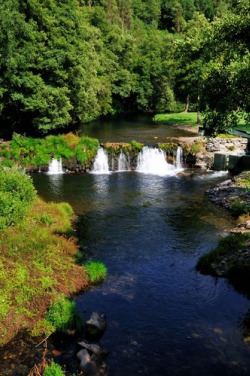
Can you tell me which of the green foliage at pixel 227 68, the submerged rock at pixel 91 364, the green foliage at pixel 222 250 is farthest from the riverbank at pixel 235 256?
the submerged rock at pixel 91 364

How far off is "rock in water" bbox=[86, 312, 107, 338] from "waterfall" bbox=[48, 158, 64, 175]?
77.7ft

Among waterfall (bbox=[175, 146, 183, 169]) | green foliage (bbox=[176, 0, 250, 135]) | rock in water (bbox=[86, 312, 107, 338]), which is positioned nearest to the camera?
rock in water (bbox=[86, 312, 107, 338])

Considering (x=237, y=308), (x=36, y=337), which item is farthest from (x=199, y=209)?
(x=36, y=337)

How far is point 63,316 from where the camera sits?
12.3m

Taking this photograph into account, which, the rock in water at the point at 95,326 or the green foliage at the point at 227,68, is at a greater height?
the green foliage at the point at 227,68

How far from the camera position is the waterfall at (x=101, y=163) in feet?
115

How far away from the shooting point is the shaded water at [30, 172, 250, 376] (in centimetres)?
1092

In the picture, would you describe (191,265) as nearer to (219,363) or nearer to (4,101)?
(219,363)

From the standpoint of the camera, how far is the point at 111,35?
7550 centimetres

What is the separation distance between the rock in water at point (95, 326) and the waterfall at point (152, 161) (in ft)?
80.9

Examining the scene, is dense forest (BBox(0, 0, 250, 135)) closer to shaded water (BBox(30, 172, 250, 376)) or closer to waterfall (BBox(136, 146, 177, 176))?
shaded water (BBox(30, 172, 250, 376))

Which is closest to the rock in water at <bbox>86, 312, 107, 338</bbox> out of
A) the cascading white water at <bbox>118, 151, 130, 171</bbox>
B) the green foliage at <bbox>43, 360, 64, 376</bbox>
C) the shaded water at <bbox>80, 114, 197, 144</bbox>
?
the green foliage at <bbox>43, 360, 64, 376</bbox>

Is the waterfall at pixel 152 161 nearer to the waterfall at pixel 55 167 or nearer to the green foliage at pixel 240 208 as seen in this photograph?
the waterfall at pixel 55 167

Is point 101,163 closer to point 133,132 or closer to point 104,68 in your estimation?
point 133,132
